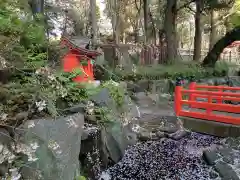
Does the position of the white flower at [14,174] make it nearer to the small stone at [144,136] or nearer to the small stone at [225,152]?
the small stone at [225,152]

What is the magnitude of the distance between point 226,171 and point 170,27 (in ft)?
36.2

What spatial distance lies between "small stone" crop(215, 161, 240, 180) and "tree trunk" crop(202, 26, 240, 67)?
1046cm

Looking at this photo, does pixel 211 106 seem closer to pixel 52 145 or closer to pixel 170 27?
pixel 52 145

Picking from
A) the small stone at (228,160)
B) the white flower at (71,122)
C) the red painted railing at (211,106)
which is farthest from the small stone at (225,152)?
the white flower at (71,122)

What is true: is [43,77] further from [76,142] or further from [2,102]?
[76,142]

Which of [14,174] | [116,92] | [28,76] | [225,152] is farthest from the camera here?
[225,152]

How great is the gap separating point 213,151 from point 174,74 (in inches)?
288

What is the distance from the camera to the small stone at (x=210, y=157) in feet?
18.7

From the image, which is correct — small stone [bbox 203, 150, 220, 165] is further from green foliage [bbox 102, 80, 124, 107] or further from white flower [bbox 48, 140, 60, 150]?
white flower [bbox 48, 140, 60, 150]

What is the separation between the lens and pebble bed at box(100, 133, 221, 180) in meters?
5.31

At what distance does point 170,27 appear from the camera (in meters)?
14.8

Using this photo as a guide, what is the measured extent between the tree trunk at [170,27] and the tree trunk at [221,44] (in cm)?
206

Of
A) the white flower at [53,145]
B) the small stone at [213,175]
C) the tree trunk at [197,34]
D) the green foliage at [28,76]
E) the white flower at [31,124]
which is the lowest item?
the small stone at [213,175]

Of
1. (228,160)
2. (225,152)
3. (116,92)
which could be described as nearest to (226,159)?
(228,160)
